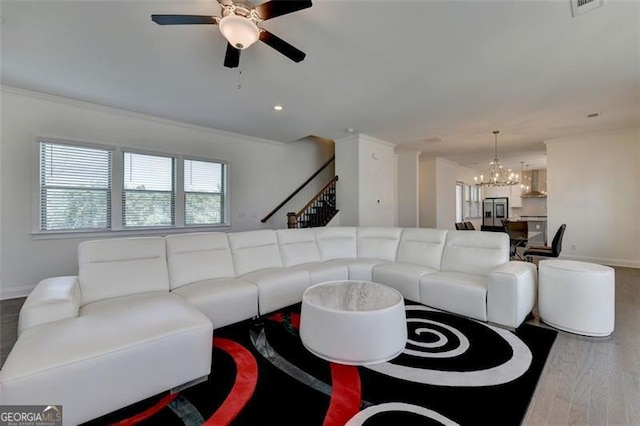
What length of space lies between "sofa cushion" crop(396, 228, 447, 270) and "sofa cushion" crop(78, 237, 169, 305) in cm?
305

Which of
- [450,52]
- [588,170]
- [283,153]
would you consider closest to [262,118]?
[283,153]

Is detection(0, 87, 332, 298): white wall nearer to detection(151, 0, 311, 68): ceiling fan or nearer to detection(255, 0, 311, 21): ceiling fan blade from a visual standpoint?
detection(151, 0, 311, 68): ceiling fan

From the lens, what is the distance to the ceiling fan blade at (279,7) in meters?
1.73

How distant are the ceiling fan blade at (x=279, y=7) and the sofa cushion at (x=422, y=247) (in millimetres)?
3121

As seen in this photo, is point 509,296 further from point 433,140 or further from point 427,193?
point 427,193

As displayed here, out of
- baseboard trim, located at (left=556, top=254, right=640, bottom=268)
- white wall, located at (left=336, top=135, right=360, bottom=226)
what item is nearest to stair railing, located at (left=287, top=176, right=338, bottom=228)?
white wall, located at (left=336, top=135, right=360, bottom=226)

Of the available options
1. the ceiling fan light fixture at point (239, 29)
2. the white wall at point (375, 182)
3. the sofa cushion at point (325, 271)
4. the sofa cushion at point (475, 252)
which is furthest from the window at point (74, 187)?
the sofa cushion at point (475, 252)

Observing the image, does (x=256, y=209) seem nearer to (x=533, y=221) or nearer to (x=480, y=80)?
(x=480, y=80)

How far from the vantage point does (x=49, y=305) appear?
5.93ft

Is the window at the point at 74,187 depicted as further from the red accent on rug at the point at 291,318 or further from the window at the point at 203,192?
the red accent on rug at the point at 291,318

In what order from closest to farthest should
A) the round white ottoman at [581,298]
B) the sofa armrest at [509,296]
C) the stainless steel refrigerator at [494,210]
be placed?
the round white ottoman at [581,298]
the sofa armrest at [509,296]
the stainless steel refrigerator at [494,210]

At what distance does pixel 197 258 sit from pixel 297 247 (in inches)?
53.7

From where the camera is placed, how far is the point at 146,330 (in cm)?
165

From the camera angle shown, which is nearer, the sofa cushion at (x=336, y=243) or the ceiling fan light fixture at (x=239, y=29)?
the ceiling fan light fixture at (x=239, y=29)
